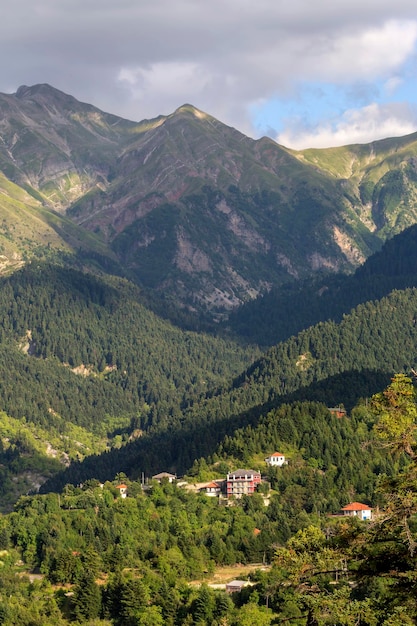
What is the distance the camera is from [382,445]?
2827 inches

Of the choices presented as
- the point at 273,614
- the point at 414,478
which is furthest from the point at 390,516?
the point at 273,614

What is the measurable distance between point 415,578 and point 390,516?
3.56m

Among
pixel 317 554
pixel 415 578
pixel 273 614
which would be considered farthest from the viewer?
pixel 273 614

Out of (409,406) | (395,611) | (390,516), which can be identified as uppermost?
(409,406)

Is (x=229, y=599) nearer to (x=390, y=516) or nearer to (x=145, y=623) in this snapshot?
(x=145, y=623)

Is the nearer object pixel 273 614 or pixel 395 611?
pixel 395 611

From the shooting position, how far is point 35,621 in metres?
199

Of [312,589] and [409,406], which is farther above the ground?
[409,406]

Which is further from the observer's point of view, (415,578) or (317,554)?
(317,554)

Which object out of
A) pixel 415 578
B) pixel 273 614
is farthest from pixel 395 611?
pixel 273 614

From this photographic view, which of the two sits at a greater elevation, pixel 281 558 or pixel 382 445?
pixel 382 445

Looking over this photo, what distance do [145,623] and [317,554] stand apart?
128 metres

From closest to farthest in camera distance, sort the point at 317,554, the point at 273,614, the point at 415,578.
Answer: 1. the point at 415,578
2. the point at 317,554
3. the point at 273,614

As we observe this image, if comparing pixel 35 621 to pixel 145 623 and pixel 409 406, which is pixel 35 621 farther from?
pixel 409 406
